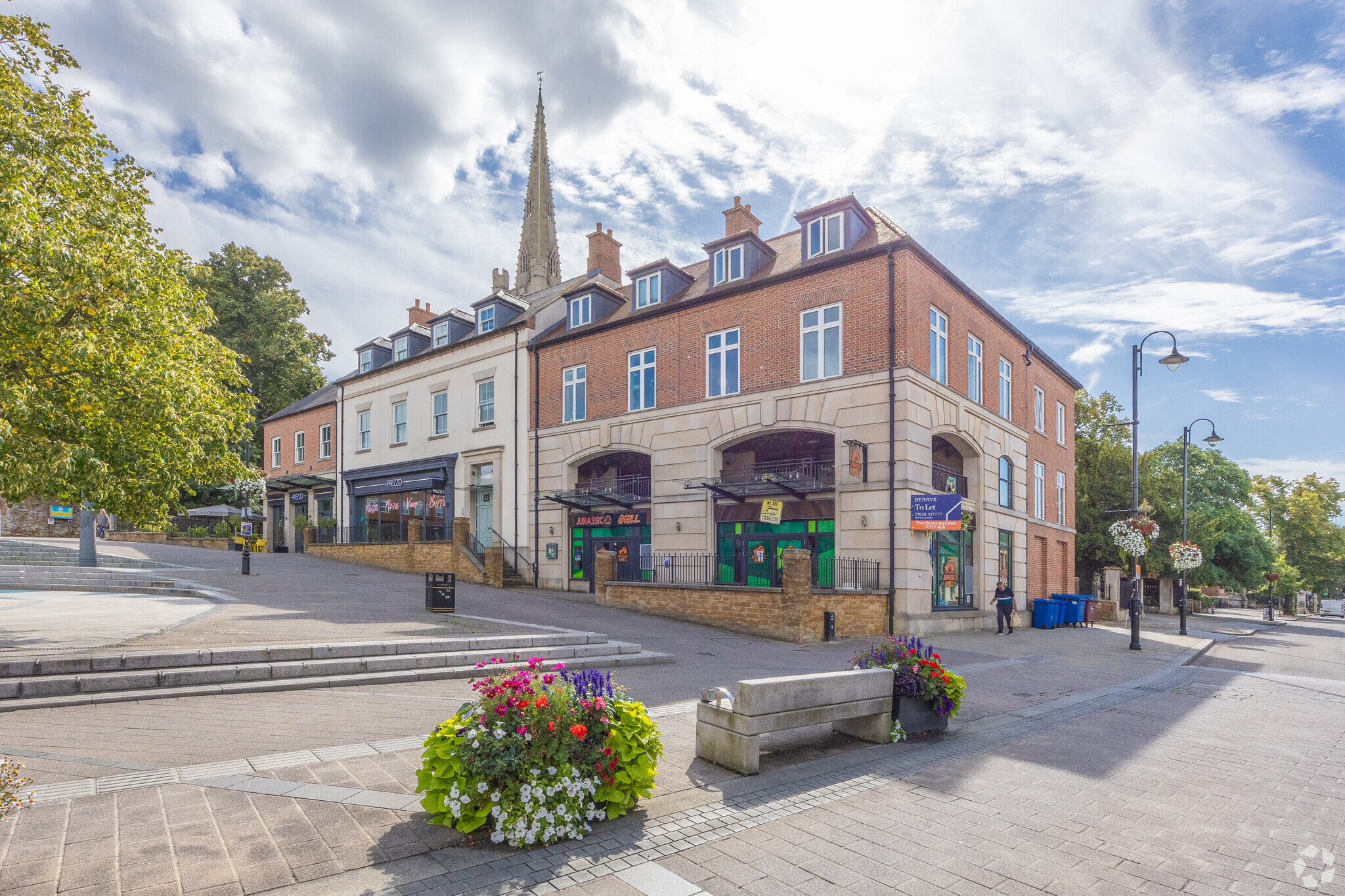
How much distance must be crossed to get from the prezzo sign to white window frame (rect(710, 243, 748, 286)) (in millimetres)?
8986

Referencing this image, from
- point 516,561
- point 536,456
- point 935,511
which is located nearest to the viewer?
point 935,511

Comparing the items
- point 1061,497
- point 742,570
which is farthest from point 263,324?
point 1061,497

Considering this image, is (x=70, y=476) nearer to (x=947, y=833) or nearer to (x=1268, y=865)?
(x=947, y=833)

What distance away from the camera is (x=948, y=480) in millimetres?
22312

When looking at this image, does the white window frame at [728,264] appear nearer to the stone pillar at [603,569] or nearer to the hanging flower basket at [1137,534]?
the stone pillar at [603,569]

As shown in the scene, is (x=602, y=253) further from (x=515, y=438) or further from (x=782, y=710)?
(x=782, y=710)

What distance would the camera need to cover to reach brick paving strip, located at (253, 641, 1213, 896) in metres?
4.26

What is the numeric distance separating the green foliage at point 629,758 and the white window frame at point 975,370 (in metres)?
19.8

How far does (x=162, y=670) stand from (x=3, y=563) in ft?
63.9

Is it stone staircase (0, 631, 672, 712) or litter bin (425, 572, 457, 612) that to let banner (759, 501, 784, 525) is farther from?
stone staircase (0, 631, 672, 712)

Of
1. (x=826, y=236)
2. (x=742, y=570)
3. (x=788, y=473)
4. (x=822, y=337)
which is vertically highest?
(x=826, y=236)

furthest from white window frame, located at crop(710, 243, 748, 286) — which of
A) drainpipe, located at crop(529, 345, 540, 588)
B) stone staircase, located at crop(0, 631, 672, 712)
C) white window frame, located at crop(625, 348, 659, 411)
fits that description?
stone staircase, located at crop(0, 631, 672, 712)

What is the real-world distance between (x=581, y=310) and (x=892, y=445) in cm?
1378

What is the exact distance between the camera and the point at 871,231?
2119 centimetres
